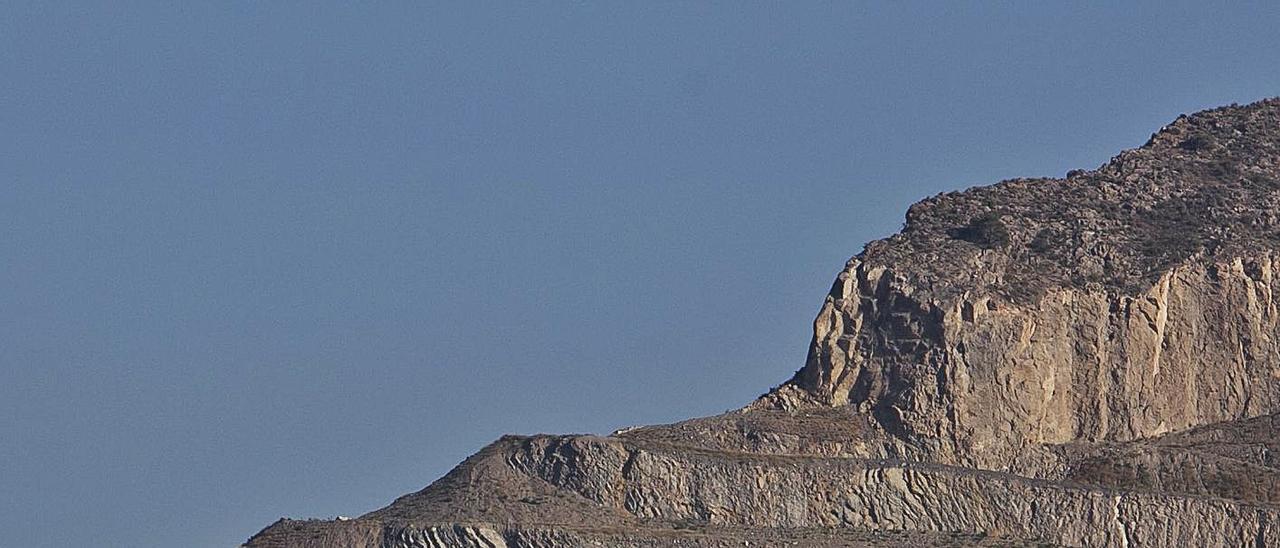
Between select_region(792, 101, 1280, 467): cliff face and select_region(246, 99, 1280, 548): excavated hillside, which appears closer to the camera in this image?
select_region(246, 99, 1280, 548): excavated hillside

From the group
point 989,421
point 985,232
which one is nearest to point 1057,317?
point 989,421

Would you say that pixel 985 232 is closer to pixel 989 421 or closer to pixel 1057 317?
pixel 1057 317

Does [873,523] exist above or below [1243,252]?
below

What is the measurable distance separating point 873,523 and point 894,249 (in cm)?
1296

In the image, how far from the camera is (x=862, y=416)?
5561 inches

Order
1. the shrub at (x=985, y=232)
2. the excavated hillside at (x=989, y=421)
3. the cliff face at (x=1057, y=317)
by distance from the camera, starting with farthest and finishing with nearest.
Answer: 1. the shrub at (x=985, y=232)
2. the cliff face at (x=1057, y=317)
3. the excavated hillside at (x=989, y=421)

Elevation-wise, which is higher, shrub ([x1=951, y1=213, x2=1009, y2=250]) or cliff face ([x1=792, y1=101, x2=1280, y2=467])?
shrub ([x1=951, y1=213, x2=1009, y2=250])

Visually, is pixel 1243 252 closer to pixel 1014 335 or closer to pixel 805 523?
pixel 1014 335

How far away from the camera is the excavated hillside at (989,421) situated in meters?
136

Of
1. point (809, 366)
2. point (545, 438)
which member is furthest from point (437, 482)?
point (809, 366)

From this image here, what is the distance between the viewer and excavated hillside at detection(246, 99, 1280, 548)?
445ft

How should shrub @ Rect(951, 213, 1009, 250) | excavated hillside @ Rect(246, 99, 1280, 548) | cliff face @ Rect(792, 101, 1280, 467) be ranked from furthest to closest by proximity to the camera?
shrub @ Rect(951, 213, 1009, 250) → cliff face @ Rect(792, 101, 1280, 467) → excavated hillside @ Rect(246, 99, 1280, 548)

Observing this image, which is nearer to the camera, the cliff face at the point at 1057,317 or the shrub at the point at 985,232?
the cliff face at the point at 1057,317

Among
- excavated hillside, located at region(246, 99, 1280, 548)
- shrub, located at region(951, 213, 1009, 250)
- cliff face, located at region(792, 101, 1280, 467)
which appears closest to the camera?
excavated hillside, located at region(246, 99, 1280, 548)
